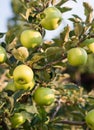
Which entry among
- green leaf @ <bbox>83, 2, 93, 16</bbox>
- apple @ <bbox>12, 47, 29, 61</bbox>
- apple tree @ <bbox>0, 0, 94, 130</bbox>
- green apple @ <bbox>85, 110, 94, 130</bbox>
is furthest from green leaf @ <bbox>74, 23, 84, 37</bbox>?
green apple @ <bbox>85, 110, 94, 130</bbox>

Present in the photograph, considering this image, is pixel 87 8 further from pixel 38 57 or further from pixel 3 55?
pixel 3 55

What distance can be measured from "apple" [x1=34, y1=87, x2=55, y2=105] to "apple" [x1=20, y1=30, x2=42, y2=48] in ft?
0.65

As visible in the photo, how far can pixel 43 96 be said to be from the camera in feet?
5.39

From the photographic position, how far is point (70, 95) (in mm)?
2215

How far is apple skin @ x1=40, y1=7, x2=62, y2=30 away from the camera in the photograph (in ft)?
5.46

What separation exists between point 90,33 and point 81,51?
0.12 metres

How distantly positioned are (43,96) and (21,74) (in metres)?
0.16

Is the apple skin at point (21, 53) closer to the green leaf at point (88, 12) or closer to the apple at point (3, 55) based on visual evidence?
the apple at point (3, 55)

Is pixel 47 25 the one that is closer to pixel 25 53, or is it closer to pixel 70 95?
pixel 25 53

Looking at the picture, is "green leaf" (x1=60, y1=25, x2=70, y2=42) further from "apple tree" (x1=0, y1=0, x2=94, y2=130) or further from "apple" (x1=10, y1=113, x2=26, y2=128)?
"apple" (x1=10, y1=113, x2=26, y2=128)

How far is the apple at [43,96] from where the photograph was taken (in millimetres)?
1654

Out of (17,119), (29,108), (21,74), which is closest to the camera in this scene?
(21,74)

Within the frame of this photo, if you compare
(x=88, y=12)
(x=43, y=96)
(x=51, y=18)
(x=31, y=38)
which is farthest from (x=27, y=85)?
(x=88, y=12)

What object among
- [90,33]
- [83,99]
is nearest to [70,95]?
[83,99]
